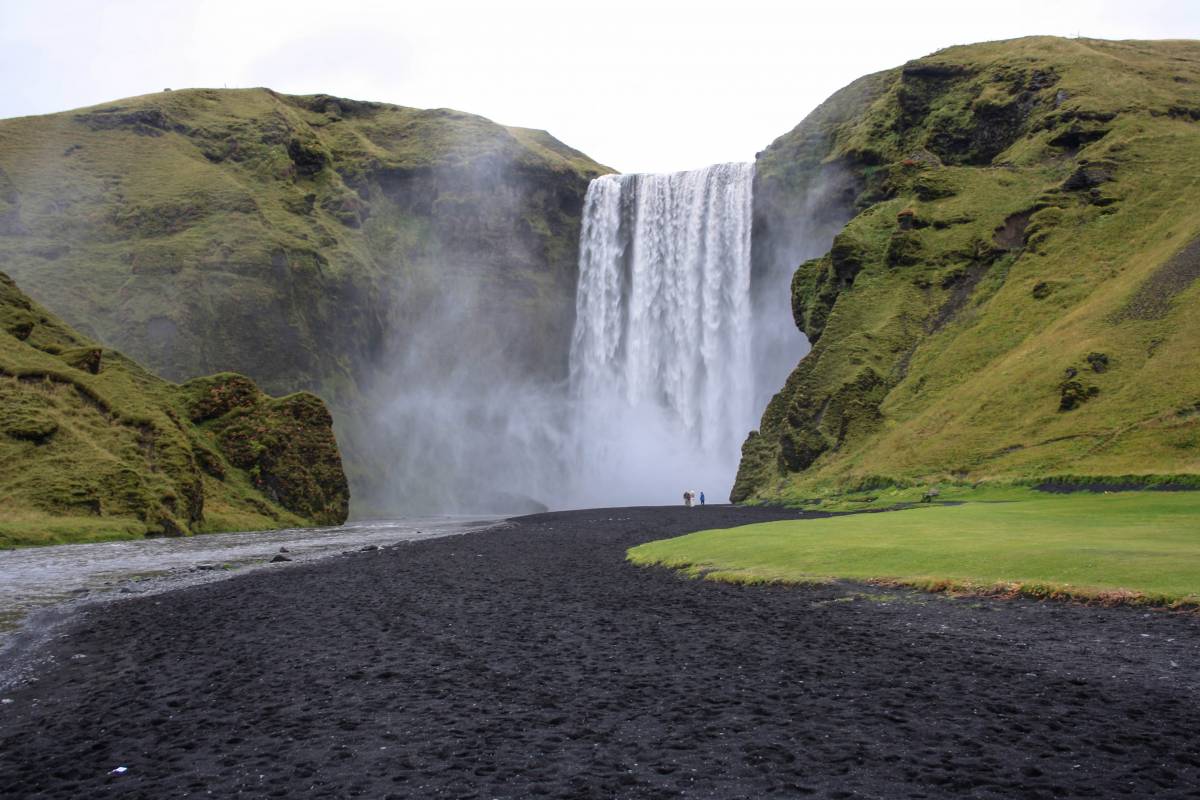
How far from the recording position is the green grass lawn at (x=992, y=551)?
17.1 meters

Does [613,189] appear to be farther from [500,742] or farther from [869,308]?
[500,742]

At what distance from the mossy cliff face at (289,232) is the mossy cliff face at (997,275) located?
40034mm

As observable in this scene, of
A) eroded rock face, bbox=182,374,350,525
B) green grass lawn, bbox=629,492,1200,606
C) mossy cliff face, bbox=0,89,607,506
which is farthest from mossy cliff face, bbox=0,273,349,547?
green grass lawn, bbox=629,492,1200,606

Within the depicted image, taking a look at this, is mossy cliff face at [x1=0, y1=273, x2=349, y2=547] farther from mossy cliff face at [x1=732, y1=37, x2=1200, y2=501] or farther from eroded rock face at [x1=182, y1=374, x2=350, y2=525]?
mossy cliff face at [x1=732, y1=37, x2=1200, y2=501]

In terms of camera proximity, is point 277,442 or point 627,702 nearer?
point 627,702

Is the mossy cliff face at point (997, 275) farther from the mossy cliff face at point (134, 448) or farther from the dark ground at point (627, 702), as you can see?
the mossy cliff face at point (134, 448)

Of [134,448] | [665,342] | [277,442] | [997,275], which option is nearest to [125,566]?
[134,448]

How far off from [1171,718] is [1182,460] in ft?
129

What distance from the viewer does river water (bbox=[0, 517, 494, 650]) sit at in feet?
76.2

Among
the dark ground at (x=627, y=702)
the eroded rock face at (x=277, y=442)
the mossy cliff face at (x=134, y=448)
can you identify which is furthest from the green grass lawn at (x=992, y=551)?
the eroded rock face at (x=277, y=442)

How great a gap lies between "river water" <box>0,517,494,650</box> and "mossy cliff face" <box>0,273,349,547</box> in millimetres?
4159

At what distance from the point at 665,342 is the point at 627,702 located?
306 feet

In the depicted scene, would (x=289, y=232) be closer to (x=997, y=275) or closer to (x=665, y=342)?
(x=665, y=342)

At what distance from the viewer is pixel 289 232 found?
366 ft
